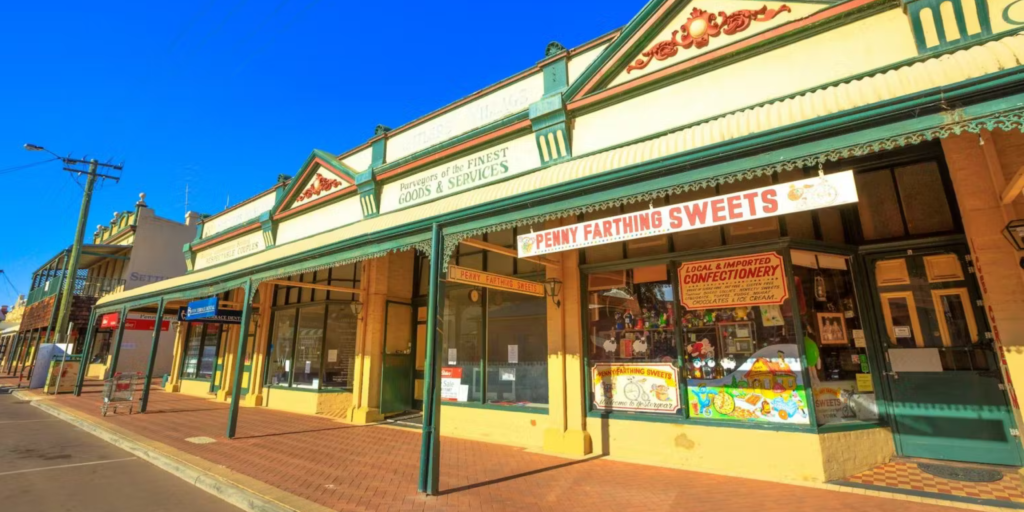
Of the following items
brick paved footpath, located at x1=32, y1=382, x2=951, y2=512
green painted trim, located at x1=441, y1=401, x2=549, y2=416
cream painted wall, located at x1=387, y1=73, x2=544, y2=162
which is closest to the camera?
brick paved footpath, located at x1=32, y1=382, x2=951, y2=512

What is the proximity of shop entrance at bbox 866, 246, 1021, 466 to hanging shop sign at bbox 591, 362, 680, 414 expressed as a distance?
2.74 m

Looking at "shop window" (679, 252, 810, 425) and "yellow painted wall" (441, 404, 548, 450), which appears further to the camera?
"yellow painted wall" (441, 404, 548, 450)

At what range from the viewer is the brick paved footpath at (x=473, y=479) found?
4.86 meters

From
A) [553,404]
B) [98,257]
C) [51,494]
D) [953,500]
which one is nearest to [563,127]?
[553,404]

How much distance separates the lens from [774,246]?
6289 millimetres

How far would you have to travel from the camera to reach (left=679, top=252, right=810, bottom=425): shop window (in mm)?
6094

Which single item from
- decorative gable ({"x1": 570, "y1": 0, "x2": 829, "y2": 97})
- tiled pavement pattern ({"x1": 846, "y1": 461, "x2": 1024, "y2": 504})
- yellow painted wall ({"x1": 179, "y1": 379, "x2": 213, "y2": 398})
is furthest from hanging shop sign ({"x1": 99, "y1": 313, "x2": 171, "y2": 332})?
tiled pavement pattern ({"x1": 846, "y1": 461, "x2": 1024, "y2": 504})

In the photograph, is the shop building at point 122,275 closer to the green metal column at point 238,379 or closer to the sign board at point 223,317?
the sign board at point 223,317

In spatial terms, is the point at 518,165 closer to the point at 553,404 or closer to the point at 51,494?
the point at 553,404

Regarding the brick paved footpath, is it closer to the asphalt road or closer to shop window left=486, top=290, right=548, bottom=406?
the asphalt road

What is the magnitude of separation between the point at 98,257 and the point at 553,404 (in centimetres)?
3007

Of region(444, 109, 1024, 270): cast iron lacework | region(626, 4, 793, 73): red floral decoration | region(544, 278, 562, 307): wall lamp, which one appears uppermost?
region(626, 4, 793, 73): red floral decoration

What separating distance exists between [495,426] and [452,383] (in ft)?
4.80

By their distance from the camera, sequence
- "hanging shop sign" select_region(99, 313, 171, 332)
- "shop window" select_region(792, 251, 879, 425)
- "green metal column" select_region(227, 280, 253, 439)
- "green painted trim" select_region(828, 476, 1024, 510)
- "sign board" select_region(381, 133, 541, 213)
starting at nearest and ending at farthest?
1. "green painted trim" select_region(828, 476, 1024, 510)
2. "shop window" select_region(792, 251, 879, 425)
3. "sign board" select_region(381, 133, 541, 213)
4. "green metal column" select_region(227, 280, 253, 439)
5. "hanging shop sign" select_region(99, 313, 171, 332)
